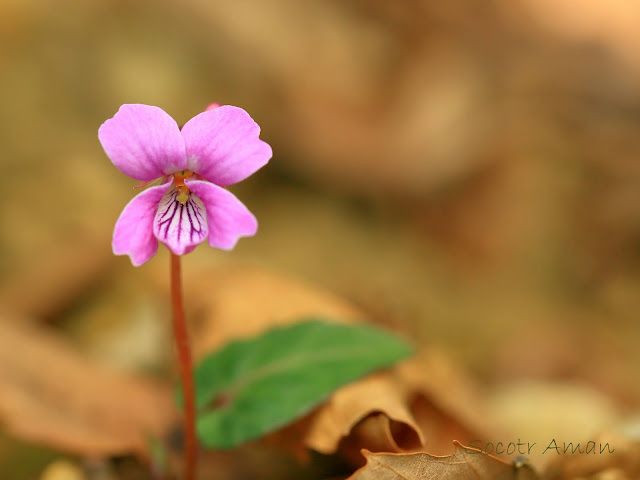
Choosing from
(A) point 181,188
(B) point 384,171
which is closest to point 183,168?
(A) point 181,188

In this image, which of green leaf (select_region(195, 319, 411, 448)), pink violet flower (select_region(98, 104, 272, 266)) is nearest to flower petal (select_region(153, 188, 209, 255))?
pink violet flower (select_region(98, 104, 272, 266))

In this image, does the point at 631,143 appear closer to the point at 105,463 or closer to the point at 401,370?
the point at 401,370

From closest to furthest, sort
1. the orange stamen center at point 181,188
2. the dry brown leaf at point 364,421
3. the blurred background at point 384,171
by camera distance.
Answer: the orange stamen center at point 181,188 → the dry brown leaf at point 364,421 → the blurred background at point 384,171

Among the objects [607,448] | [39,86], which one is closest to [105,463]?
[607,448]

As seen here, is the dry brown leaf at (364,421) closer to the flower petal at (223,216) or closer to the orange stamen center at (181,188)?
the flower petal at (223,216)

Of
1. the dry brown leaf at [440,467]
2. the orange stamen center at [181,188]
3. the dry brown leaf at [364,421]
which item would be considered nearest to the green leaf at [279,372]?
the dry brown leaf at [364,421]

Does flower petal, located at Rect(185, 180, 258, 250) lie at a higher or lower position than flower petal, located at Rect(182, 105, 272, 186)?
lower

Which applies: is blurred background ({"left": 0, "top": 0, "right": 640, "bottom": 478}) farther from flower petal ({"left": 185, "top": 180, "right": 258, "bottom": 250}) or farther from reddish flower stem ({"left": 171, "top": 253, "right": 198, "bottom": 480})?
flower petal ({"left": 185, "top": 180, "right": 258, "bottom": 250})

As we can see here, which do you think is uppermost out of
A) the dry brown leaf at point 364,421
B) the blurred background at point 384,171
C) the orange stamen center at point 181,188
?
the blurred background at point 384,171
